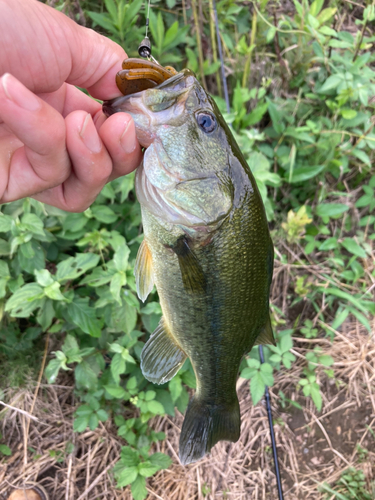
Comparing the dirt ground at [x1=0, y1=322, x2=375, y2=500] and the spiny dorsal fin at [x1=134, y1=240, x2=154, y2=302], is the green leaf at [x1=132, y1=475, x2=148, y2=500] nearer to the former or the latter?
the dirt ground at [x1=0, y1=322, x2=375, y2=500]

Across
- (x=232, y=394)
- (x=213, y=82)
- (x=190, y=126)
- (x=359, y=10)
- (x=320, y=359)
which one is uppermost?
(x=359, y=10)

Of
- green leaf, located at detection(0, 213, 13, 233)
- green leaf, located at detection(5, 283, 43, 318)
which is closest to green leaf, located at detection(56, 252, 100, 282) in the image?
green leaf, located at detection(5, 283, 43, 318)

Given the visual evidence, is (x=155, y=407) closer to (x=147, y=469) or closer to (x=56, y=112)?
(x=147, y=469)

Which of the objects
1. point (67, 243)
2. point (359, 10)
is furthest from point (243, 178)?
point (359, 10)

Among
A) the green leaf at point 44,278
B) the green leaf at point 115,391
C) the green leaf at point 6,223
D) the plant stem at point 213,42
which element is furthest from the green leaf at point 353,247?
the green leaf at point 6,223

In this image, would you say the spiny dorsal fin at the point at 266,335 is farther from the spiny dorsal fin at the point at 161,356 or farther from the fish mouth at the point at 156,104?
the fish mouth at the point at 156,104

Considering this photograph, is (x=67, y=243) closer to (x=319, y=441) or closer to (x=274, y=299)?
(x=274, y=299)

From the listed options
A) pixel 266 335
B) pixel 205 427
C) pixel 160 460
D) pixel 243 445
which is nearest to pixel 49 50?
pixel 266 335
